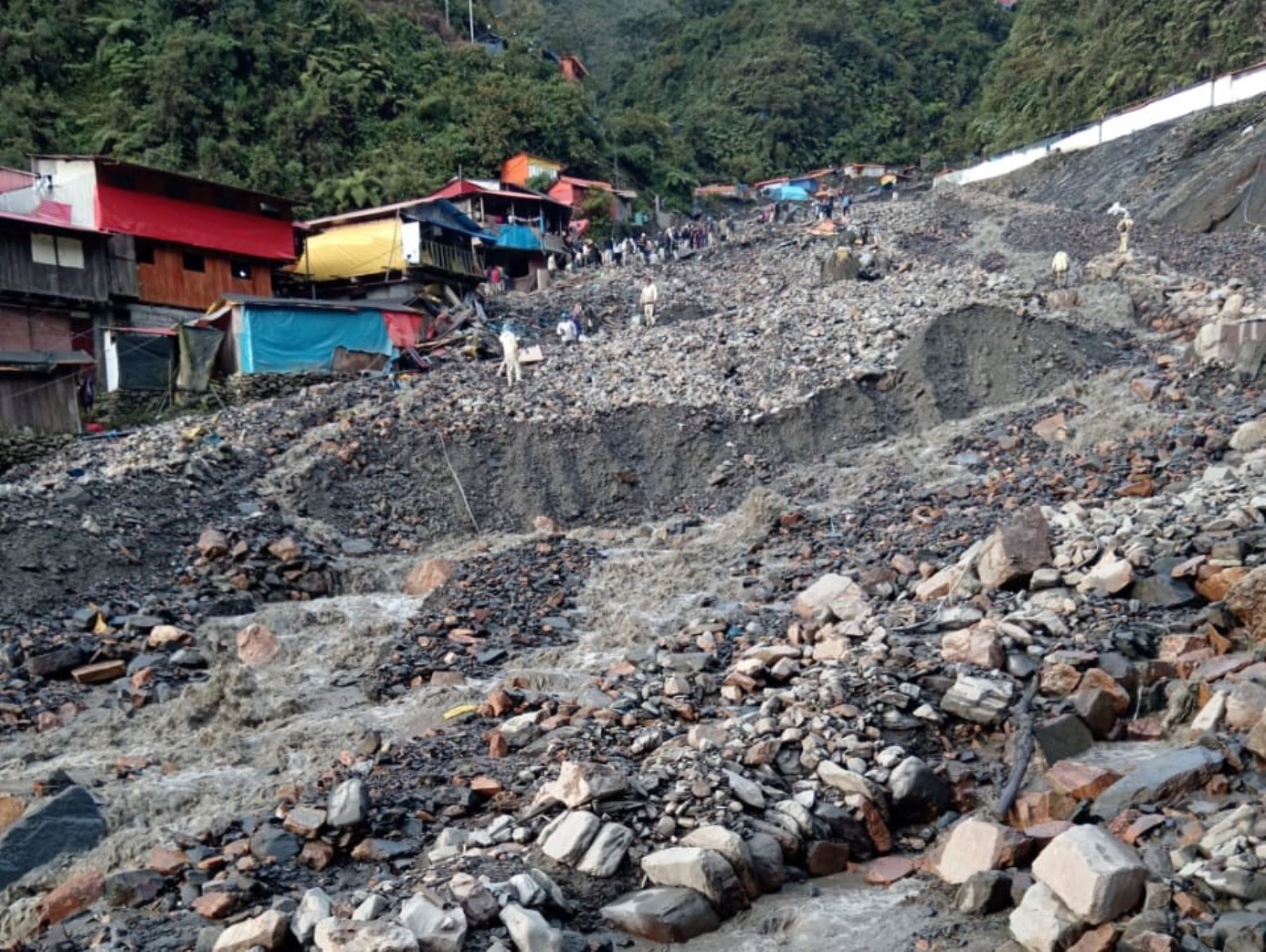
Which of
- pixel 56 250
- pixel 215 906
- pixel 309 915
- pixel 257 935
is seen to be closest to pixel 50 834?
pixel 215 906

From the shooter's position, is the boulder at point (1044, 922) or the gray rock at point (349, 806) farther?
the gray rock at point (349, 806)

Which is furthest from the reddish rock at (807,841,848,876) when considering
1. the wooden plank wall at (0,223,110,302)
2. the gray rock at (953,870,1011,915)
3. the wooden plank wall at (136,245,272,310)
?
the wooden plank wall at (136,245,272,310)

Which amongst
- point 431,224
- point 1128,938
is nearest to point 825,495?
point 1128,938

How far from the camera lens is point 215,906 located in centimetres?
590

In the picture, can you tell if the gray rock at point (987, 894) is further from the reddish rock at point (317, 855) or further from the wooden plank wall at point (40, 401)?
the wooden plank wall at point (40, 401)

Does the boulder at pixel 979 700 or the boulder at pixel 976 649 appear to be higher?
the boulder at pixel 976 649

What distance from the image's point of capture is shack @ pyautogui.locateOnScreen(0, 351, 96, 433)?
58.8 feet

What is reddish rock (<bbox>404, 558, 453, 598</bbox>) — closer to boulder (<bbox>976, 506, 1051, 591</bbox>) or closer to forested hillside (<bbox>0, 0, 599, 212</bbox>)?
boulder (<bbox>976, 506, 1051, 591</bbox>)

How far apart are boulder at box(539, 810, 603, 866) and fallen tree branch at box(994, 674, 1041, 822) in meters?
2.48

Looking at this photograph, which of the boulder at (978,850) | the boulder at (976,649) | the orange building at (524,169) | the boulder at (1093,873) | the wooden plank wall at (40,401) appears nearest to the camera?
the boulder at (1093,873)

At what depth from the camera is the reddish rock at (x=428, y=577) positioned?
13172 mm

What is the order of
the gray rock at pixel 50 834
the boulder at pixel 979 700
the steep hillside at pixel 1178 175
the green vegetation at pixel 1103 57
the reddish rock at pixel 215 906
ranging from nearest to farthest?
the reddish rock at pixel 215 906
the gray rock at pixel 50 834
the boulder at pixel 979 700
the steep hillside at pixel 1178 175
the green vegetation at pixel 1103 57

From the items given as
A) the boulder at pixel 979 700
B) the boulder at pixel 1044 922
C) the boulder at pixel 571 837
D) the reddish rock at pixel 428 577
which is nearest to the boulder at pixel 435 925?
the boulder at pixel 571 837

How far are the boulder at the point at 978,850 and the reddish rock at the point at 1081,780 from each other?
0.62 metres
